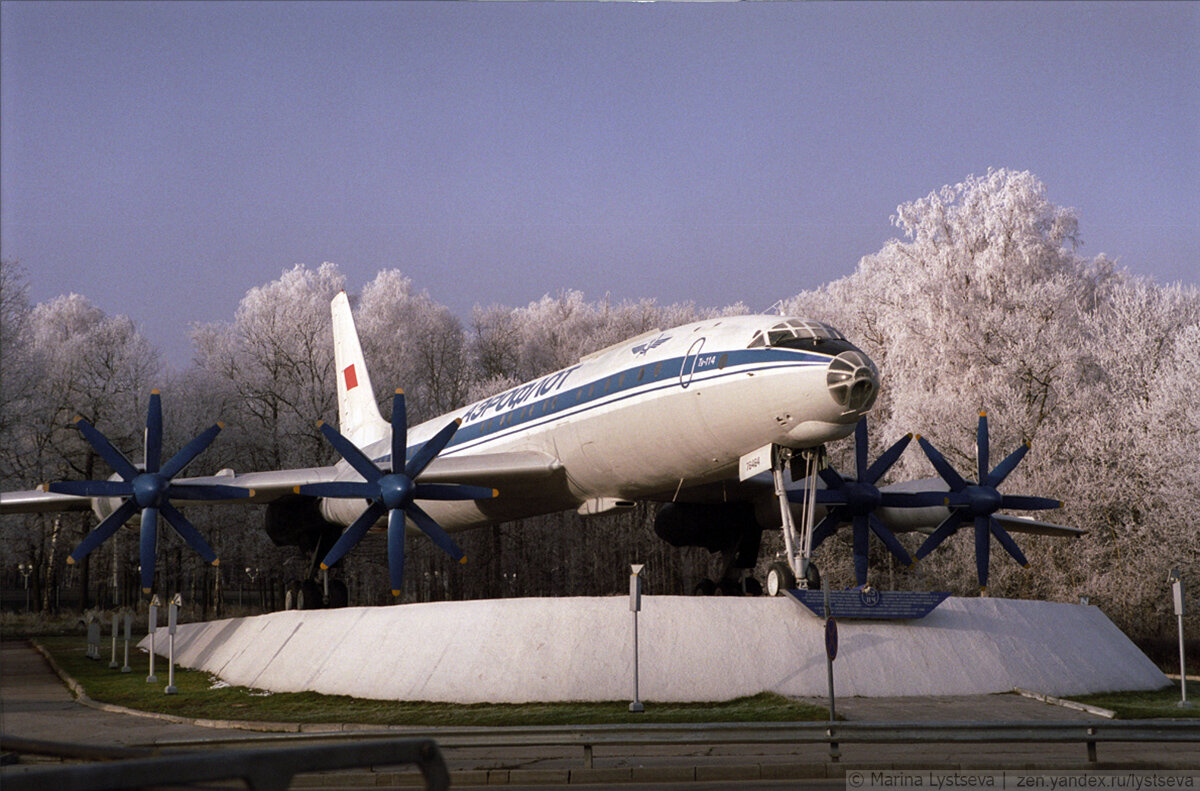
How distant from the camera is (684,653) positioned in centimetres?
1833

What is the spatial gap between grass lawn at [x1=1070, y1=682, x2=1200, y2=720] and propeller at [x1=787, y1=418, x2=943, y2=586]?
5.42 m

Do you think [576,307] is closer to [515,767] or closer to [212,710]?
[212,710]

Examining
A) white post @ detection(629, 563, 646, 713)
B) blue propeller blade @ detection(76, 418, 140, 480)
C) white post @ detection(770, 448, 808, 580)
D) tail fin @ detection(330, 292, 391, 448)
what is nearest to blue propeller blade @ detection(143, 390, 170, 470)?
blue propeller blade @ detection(76, 418, 140, 480)

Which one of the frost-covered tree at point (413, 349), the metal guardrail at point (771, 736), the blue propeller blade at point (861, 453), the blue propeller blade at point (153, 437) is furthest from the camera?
the frost-covered tree at point (413, 349)

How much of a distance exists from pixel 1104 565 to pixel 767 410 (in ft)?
71.9

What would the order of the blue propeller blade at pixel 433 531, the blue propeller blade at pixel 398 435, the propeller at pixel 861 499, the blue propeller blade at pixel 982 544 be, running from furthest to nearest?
the blue propeller blade at pixel 982 544
the propeller at pixel 861 499
the blue propeller blade at pixel 398 435
the blue propeller blade at pixel 433 531

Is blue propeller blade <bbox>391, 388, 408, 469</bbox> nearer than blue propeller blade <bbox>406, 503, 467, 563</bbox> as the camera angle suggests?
No

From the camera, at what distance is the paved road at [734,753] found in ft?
40.1

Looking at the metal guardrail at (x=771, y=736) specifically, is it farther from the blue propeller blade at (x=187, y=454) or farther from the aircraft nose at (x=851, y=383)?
the blue propeller blade at (x=187, y=454)

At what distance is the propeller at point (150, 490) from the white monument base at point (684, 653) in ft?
16.1

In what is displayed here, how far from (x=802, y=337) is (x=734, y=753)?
318 inches

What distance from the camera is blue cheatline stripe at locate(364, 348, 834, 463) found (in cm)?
1897

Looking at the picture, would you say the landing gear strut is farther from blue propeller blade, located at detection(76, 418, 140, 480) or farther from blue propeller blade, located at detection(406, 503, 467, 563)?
blue propeller blade, located at detection(76, 418, 140, 480)

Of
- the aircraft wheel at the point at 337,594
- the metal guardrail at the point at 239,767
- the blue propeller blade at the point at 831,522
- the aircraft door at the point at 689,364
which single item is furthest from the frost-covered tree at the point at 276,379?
the metal guardrail at the point at 239,767
